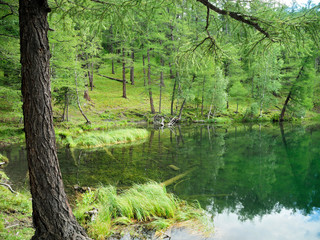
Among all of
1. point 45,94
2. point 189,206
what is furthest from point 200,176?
point 45,94

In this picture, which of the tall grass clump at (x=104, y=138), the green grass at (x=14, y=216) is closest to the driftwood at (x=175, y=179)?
the green grass at (x=14, y=216)

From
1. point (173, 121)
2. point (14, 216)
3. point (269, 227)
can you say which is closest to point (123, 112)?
point (173, 121)

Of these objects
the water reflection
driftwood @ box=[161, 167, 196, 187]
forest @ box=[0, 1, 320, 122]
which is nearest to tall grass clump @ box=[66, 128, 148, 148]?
forest @ box=[0, 1, 320, 122]

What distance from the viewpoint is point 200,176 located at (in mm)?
8758

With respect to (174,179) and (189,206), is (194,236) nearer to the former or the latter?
(189,206)

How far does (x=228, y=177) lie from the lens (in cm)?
891

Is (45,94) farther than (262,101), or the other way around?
(262,101)

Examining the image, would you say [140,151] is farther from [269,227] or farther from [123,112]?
[123,112]

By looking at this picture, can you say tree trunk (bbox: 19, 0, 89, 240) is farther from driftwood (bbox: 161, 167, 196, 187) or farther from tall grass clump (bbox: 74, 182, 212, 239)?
driftwood (bbox: 161, 167, 196, 187)

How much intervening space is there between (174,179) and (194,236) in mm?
3363

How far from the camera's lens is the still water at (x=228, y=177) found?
5.95 m

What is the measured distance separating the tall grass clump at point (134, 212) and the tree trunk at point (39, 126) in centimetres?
140

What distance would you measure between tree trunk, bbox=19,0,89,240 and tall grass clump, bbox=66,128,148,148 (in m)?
10.8

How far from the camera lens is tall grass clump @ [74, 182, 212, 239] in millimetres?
4789
